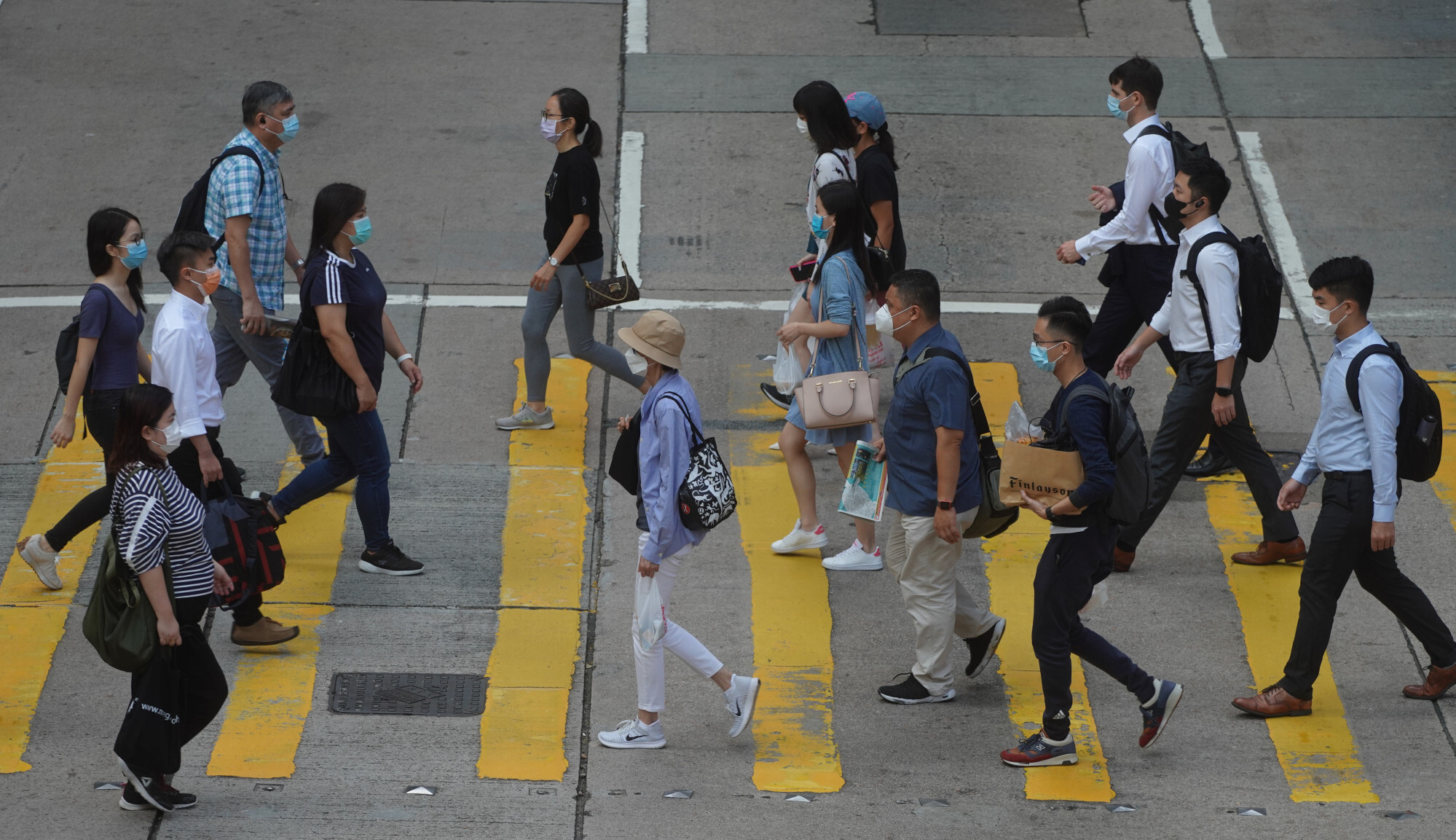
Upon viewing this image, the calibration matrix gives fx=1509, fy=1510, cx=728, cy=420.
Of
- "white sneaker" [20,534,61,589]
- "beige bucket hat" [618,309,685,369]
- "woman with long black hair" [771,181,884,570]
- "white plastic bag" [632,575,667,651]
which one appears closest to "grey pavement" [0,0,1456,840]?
"white sneaker" [20,534,61,589]

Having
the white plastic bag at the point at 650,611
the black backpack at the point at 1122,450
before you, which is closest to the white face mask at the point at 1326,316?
the black backpack at the point at 1122,450

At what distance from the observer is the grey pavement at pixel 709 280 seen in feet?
19.9

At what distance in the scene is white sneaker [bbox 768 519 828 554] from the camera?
25.3 feet

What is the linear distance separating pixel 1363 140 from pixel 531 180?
6.42 metres

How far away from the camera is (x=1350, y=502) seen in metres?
6.21

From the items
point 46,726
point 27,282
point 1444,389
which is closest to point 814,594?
point 46,726

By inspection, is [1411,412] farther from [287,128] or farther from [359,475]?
[287,128]

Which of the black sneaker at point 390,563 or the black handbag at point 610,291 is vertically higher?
the black handbag at point 610,291

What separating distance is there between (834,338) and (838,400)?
0.36 metres

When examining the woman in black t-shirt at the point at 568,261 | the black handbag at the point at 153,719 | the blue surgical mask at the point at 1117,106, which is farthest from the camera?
the woman in black t-shirt at the point at 568,261

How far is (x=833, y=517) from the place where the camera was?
8.13m

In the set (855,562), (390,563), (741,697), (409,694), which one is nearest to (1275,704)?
(855,562)

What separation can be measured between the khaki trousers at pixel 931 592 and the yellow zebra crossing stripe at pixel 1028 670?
15.1 inches

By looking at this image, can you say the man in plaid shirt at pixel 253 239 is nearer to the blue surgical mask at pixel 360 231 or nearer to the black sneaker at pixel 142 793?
the blue surgical mask at pixel 360 231
